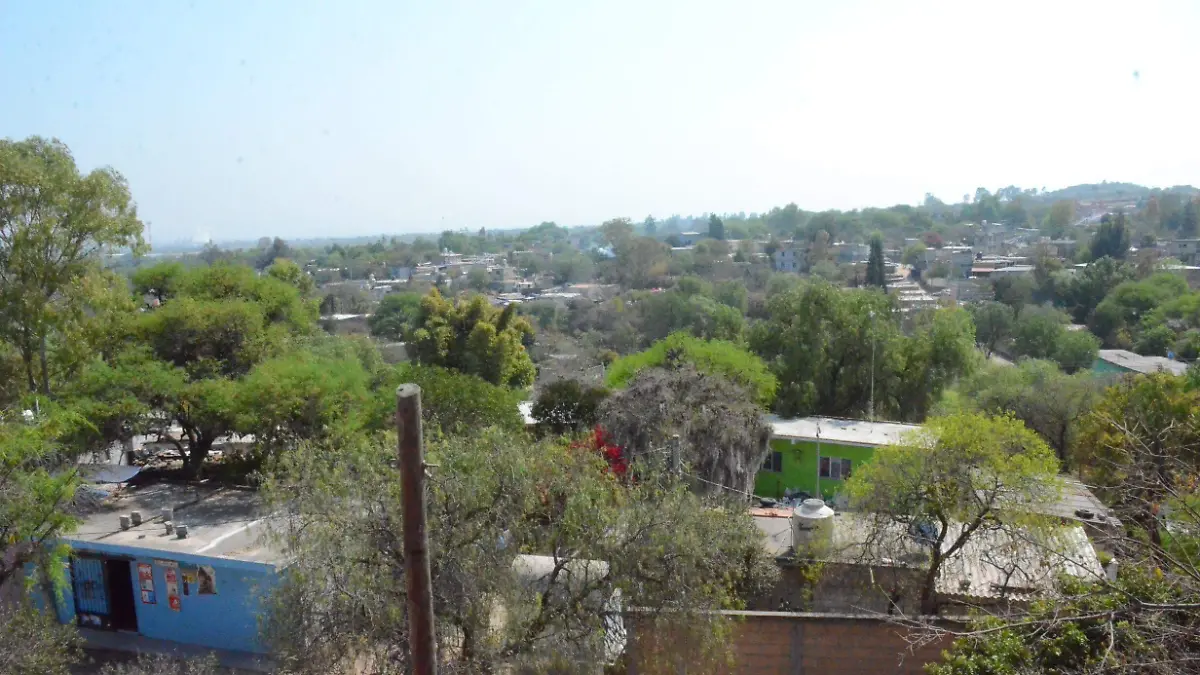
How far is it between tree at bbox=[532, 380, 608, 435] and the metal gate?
823 cm

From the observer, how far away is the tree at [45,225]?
1198 cm

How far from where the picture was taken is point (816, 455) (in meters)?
16.1

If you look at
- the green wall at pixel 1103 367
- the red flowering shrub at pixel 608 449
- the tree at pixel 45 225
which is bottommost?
the green wall at pixel 1103 367

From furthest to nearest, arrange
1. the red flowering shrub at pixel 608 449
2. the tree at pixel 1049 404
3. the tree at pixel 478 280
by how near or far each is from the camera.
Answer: the tree at pixel 478 280, the tree at pixel 1049 404, the red flowering shrub at pixel 608 449

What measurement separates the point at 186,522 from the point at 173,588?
1.07 m

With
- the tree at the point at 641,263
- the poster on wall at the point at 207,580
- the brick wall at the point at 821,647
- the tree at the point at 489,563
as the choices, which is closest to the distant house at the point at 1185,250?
the tree at the point at 641,263

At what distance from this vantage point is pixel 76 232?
12484mm

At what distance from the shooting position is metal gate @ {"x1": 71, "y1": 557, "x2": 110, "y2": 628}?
1014cm

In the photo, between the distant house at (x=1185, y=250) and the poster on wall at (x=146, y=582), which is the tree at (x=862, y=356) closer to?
the poster on wall at (x=146, y=582)

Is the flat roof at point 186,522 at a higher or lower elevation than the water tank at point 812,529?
higher

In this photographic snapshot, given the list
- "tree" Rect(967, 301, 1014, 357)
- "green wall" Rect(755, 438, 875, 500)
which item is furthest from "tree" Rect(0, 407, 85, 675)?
"tree" Rect(967, 301, 1014, 357)

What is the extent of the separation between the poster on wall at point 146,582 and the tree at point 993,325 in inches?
1360

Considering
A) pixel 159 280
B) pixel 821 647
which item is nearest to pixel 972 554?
pixel 821 647

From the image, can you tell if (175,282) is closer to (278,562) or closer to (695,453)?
(278,562)
